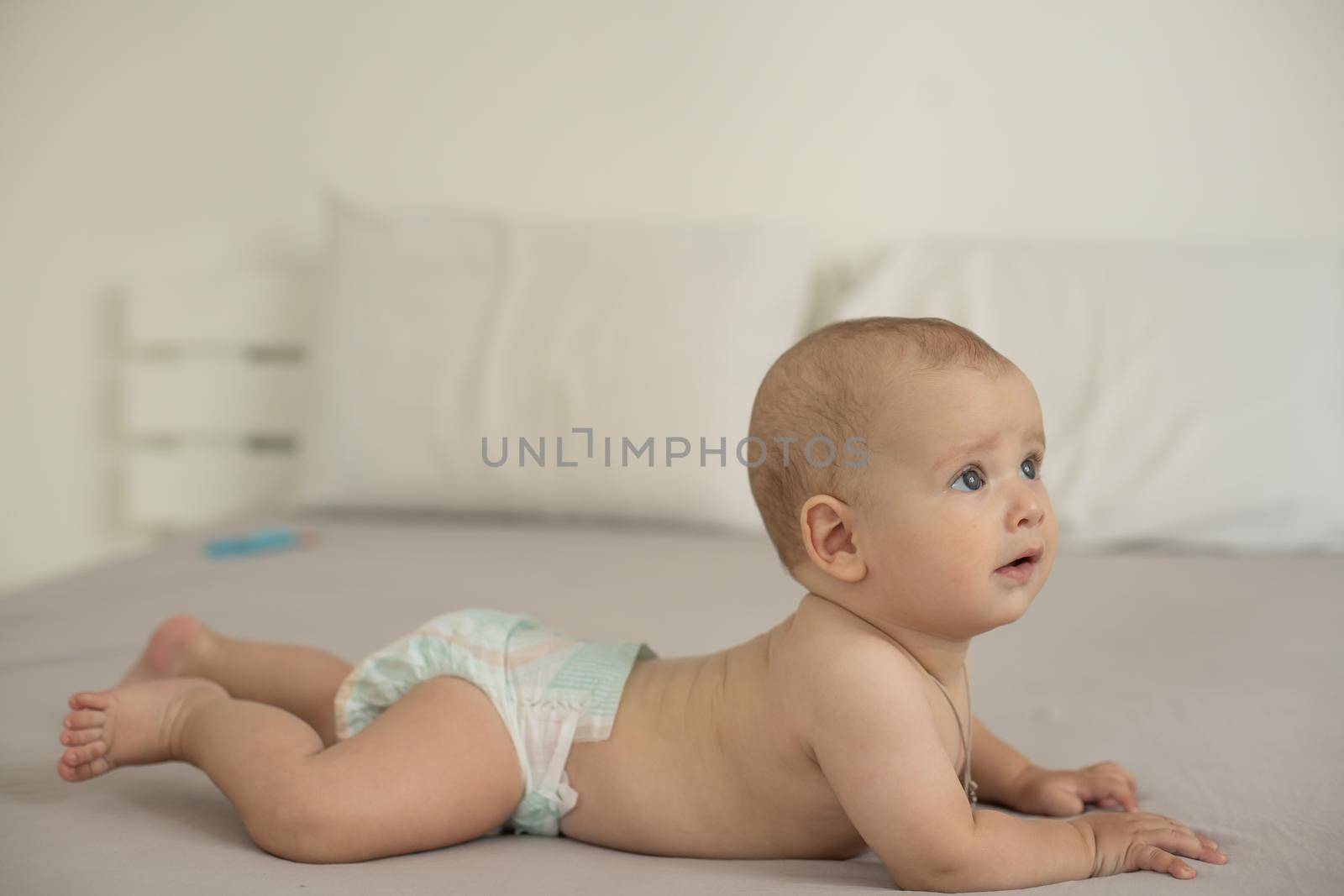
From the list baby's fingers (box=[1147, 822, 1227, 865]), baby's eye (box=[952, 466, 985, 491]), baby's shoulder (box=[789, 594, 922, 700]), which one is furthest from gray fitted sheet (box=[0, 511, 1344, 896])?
baby's eye (box=[952, 466, 985, 491])

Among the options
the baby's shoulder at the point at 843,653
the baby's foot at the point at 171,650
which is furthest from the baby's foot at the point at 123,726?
the baby's shoulder at the point at 843,653

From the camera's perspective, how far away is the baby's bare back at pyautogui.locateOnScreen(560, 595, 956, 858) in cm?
80

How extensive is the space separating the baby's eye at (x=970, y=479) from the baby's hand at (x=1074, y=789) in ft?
0.83

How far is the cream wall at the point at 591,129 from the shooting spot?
210 cm

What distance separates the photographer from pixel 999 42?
2129 mm

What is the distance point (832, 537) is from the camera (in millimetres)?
799

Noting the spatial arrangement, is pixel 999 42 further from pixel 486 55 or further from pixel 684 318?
pixel 486 55

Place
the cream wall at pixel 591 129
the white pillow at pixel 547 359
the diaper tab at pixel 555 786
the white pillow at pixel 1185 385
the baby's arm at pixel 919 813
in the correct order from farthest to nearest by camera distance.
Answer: the cream wall at pixel 591 129 < the white pillow at pixel 547 359 < the white pillow at pixel 1185 385 < the diaper tab at pixel 555 786 < the baby's arm at pixel 919 813

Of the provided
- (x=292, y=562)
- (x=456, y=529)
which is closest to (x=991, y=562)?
(x=292, y=562)

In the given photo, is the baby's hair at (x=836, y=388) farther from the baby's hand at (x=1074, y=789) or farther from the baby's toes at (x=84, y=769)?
the baby's toes at (x=84, y=769)

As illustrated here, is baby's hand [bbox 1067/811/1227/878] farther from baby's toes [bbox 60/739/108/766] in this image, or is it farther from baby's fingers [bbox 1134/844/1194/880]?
baby's toes [bbox 60/739/108/766]

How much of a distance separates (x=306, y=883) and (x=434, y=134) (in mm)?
1830

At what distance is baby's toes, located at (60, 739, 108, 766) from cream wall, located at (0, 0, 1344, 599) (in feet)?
5.17

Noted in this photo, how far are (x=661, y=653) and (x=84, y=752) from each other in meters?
0.51
